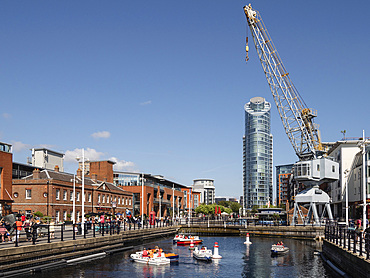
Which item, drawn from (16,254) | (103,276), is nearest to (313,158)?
(103,276)

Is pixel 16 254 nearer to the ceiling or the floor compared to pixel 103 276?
nearer to the ceiling

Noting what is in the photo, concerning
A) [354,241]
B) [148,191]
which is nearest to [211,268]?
[354,241]

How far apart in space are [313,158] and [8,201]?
51.7 metres

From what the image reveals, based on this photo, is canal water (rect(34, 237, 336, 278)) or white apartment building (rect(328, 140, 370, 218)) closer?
canal water (rect(34, 237, 336, 278))

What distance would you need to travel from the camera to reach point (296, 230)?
64562 mm

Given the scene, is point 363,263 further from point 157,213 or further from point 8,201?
point 157,213

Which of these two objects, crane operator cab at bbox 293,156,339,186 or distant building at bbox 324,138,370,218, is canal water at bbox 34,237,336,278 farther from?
distant building at bbox 324,138,370,218

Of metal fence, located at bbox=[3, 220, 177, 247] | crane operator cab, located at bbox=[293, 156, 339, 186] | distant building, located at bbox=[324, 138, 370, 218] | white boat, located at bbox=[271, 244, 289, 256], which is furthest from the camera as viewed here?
distant building, located at bbox=[324, 138, 370, 218]

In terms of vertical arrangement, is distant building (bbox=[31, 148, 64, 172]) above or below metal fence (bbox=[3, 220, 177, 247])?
above

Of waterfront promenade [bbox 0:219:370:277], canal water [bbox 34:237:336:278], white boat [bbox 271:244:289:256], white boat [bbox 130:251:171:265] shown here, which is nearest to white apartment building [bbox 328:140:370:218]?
waterfront promenade [bbox 0:219:370:277]

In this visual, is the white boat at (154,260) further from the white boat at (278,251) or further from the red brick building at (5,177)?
the red brick building at (5,177)

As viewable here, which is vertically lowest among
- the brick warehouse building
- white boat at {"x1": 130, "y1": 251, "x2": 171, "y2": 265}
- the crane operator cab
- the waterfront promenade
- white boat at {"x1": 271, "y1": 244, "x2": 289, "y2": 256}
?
white boat at {"x1": 271, "y1": 244, "x2": 289, "y2": 256}

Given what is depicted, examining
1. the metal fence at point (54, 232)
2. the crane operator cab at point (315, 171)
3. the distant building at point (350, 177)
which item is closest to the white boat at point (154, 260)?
the metal fence at point (54, 232)

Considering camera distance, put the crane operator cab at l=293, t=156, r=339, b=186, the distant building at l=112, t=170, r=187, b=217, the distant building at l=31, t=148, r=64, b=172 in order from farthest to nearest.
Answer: the distant building at l=112, t=170, r=187, b=217
the distant building at l=31, t=148, r=64, b=172
the crane operator cab at l=293, t=156, r=339, b=186
